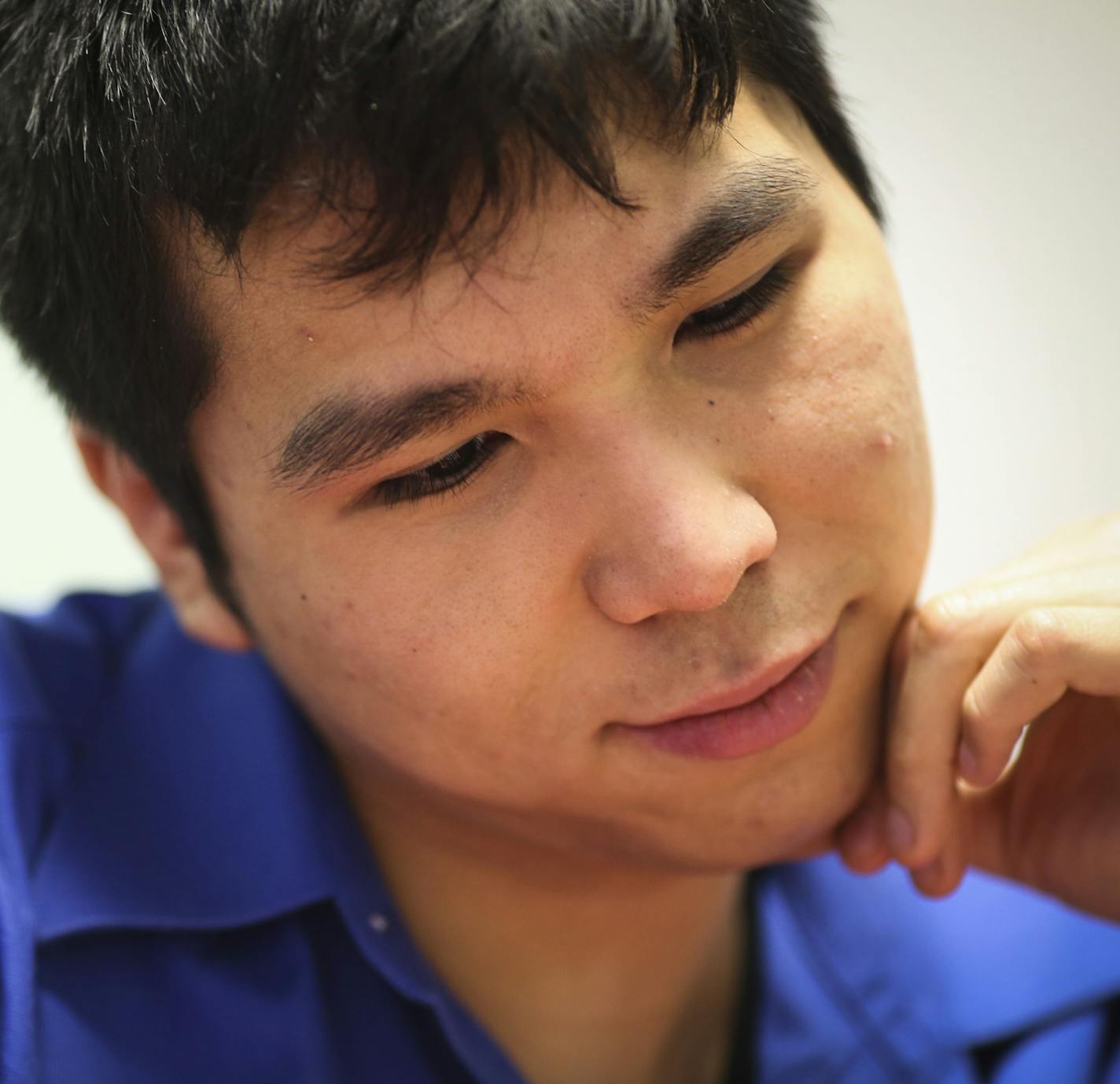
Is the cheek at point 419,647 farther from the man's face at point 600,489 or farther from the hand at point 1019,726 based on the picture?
the hand at point 1019,726

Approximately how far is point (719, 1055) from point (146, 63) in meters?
0.98

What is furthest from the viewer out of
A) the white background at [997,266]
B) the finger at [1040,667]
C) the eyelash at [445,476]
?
the white background at [997,266]

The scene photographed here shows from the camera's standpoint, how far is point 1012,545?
1.84m

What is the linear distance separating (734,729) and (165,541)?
1.61ft

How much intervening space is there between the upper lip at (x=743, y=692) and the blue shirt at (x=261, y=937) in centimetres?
35

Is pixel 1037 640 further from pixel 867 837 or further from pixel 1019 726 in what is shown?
pixel 867 837

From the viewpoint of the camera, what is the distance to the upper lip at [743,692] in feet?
2.76

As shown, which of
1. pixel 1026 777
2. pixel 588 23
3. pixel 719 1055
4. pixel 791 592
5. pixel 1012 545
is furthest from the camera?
pixel 1012 545

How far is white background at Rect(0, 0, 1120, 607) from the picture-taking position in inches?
71.8

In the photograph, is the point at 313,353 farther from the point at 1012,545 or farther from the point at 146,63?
the point at 1012,545

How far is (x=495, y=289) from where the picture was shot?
0.76 metres

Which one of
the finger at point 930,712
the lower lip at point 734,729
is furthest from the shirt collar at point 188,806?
the finger at point 930,712

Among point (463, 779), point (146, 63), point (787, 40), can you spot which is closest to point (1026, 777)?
point (463, 779)

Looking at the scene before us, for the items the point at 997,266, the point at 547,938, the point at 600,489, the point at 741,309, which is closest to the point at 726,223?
the point at 741,309
